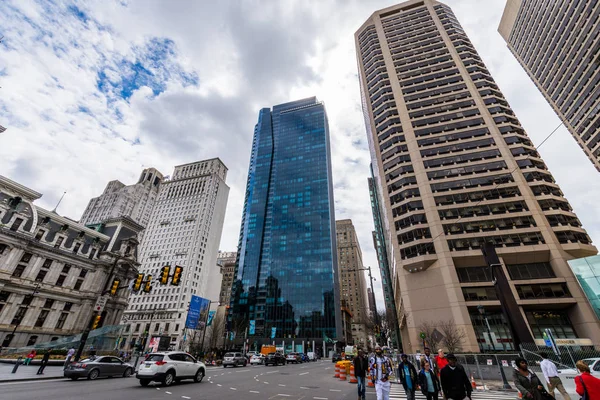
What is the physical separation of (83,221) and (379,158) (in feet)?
474

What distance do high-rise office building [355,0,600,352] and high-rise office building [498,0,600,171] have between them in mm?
25714

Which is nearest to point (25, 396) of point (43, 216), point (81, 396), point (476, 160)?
point (81, 396)

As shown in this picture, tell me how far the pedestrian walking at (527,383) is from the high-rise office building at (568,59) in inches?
3304

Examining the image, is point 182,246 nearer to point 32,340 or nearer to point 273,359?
point 32,340

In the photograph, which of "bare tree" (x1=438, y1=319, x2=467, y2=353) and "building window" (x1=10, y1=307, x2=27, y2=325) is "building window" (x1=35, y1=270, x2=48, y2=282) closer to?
"building window" (x1=10, y1=307, x2=27, y2=325)

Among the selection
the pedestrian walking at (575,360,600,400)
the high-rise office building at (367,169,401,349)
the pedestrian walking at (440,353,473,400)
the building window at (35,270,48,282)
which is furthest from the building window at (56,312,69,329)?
the pedestrian walking at (575,360,600,400)

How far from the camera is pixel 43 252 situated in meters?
49.0

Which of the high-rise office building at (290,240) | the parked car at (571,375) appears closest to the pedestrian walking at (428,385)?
Result: the parked car at (571,375)

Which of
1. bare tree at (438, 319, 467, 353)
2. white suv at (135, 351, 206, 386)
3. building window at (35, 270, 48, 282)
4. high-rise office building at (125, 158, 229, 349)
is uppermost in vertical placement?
high-rise office building at (125, 158, 229, 349)

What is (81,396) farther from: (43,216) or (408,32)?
(408,32)

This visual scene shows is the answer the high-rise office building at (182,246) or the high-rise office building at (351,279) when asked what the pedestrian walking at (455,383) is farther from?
the high-rise office building at (351,279)

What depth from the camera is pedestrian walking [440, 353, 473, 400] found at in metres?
7.29

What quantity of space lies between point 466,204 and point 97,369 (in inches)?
2082

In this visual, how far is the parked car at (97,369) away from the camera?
16.8m
